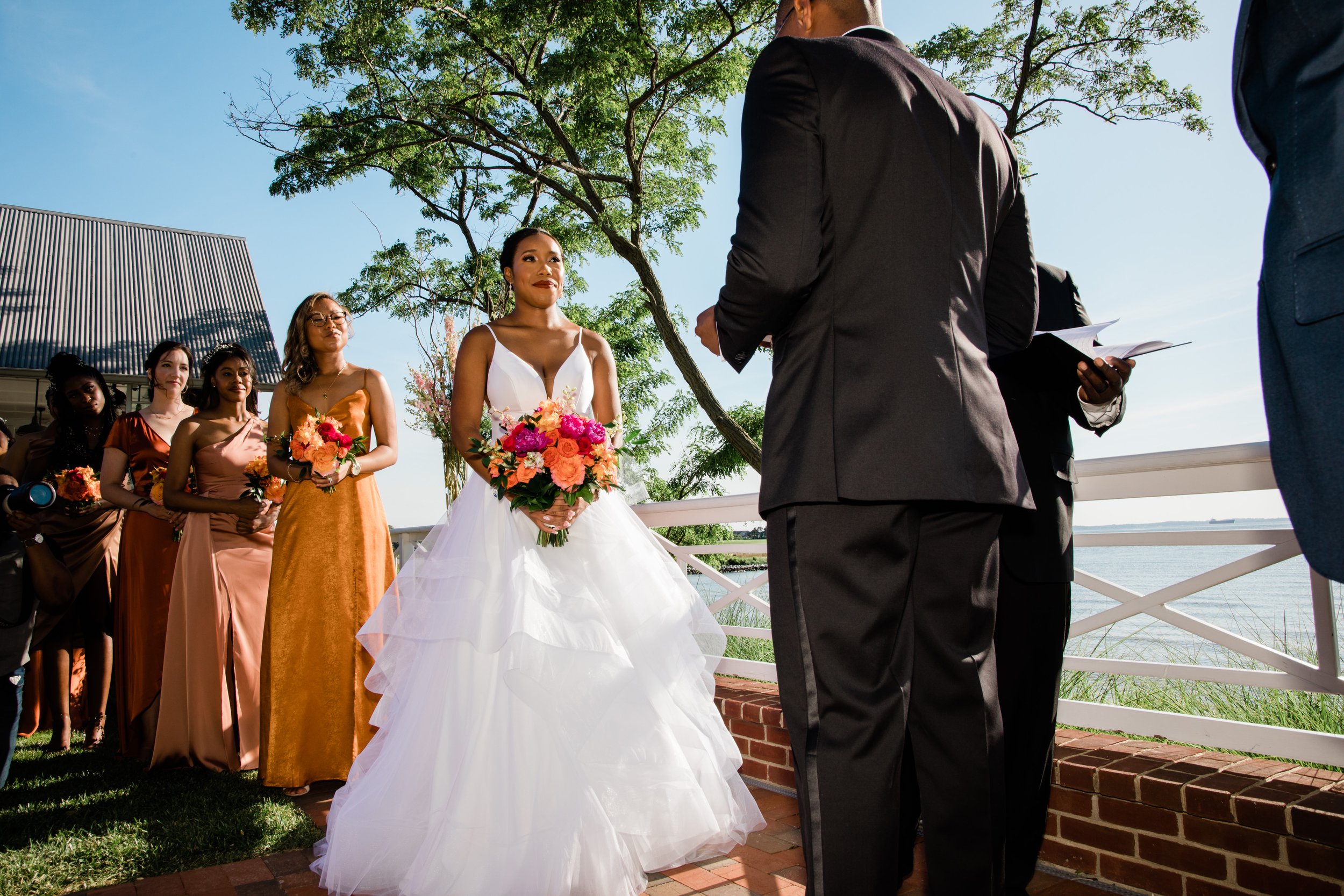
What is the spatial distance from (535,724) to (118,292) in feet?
71.0

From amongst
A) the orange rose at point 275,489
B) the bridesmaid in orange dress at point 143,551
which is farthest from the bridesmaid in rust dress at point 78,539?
the orange rose at point 275,489

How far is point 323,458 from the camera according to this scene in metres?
3.84

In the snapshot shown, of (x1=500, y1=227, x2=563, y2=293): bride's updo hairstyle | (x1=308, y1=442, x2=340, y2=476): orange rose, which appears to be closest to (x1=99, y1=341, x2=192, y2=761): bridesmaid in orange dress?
(x1=308, y1=442, x2=340, y2=476): orange rose

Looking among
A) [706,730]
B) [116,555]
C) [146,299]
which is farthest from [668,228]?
[146,299]

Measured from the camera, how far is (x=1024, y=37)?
1189cm

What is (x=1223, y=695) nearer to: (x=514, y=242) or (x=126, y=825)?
(x=514, y=242)

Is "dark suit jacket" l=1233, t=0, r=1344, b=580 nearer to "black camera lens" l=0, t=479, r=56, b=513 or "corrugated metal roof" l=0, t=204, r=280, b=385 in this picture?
"black camera lens" l=0, t=479, r=56, b=513

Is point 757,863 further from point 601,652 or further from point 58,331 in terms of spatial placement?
point 58,331

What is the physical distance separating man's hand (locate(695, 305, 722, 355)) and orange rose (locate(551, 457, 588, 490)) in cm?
129

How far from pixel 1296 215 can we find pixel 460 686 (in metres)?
2.46

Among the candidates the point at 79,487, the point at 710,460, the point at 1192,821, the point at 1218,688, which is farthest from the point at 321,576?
the point at 710,460

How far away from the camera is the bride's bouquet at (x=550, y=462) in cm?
288

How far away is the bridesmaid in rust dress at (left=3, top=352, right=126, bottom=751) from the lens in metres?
5.13

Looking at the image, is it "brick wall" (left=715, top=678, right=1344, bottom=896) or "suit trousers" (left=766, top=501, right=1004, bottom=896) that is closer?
"suit trousers" (left=766, top=501, right=1004, bottom=896)
